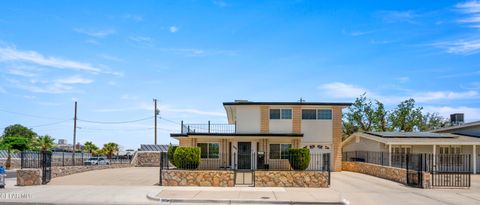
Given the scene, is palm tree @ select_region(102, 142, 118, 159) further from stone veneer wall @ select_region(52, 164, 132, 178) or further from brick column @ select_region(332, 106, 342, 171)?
brick column @ select_region(332, 106, 342, 171)

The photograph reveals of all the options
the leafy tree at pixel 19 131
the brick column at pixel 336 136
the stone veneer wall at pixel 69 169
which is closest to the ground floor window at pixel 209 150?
the stone veneer wall at pixel 69 169

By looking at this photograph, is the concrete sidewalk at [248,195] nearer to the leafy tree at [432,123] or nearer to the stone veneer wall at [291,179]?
the stone veneer wall at [291,179]

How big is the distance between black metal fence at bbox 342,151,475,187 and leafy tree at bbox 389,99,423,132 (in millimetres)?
23476

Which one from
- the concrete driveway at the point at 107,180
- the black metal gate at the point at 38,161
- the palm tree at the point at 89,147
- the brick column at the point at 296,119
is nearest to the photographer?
the black metal gate at the point at 38,161

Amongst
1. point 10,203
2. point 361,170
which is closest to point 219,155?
point 361,170

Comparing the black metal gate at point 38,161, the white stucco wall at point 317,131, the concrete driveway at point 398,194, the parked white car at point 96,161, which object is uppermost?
the white stucco wall at point 317,131

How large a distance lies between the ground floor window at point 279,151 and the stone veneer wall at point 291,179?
11018 millimetres

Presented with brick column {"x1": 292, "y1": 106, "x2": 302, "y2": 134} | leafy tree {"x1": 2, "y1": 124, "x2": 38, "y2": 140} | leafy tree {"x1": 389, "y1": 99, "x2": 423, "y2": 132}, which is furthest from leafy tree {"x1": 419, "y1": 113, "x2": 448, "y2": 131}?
leafy tree {"x1": 2, "y1": 124, "x2": 38, "y2": 140}

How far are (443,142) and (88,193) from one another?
26400 mm

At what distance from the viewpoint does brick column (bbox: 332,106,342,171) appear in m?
35.7

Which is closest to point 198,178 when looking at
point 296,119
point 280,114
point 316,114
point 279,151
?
point 279,151

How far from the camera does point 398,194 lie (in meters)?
20.7

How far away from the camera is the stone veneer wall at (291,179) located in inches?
916

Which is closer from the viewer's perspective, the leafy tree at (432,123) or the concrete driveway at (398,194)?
the concrete driveway at (398,194)
